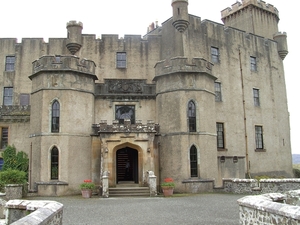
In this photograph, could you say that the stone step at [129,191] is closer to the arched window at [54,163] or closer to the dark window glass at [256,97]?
the arched window at [54,163]

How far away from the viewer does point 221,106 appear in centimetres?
2839

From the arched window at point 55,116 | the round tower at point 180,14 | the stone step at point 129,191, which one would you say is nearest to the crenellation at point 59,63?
the arched window at point 55,116

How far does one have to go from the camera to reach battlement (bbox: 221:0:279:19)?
1319 inches

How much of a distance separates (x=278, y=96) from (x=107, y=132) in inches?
744

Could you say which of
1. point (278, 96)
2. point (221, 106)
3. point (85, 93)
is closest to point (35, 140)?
point (85, 93)

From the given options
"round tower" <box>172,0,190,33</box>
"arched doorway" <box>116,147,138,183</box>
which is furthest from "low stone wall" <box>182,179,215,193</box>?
"round tower" <box>172,0,190,33</box>

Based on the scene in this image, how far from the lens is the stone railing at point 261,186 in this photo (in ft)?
66.4

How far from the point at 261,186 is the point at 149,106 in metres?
9.46

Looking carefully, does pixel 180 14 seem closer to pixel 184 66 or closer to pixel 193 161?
pixel 184 66

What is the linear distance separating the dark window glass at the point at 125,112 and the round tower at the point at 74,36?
20.8ft

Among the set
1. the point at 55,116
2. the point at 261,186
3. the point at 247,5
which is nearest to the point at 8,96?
the point at 55,116

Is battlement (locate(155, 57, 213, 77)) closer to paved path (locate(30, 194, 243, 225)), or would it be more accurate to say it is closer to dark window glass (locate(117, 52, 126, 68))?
dark window glass (locate(117, 52, 126, 68))

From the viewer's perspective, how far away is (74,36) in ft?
89.8

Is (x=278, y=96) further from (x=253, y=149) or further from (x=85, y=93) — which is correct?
(x=85, y=93)
